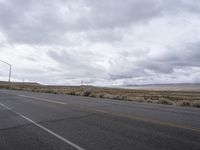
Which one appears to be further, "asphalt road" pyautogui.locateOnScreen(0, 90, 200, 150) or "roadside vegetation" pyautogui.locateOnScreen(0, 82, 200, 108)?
"roadside vegetation" pyautogui.locateOnScreen(0, 82, 200, 108)

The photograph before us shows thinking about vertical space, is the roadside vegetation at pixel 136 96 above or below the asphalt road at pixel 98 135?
above

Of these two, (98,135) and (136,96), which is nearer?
(98,135)

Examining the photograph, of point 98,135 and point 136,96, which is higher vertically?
point 136,96

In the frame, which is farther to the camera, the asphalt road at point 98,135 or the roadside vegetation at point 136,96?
the roadside vegetation at point 136,96

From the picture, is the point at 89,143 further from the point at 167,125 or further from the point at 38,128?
the point at 167,125

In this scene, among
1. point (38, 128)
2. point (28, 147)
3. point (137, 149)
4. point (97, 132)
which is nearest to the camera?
point (137, 149)

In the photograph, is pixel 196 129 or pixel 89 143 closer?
pixel 89 143

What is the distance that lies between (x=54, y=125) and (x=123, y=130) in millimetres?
2675

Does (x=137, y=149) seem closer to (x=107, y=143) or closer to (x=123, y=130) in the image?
(x=107, y=143)

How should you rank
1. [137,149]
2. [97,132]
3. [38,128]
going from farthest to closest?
[38,128] < [97,132] < [137,149]

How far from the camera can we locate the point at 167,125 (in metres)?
8.93

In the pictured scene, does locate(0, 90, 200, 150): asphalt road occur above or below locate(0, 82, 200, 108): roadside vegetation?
below

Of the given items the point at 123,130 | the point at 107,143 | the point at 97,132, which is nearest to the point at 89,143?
the point at 107,143

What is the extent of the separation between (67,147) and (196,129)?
4447 millimetres
